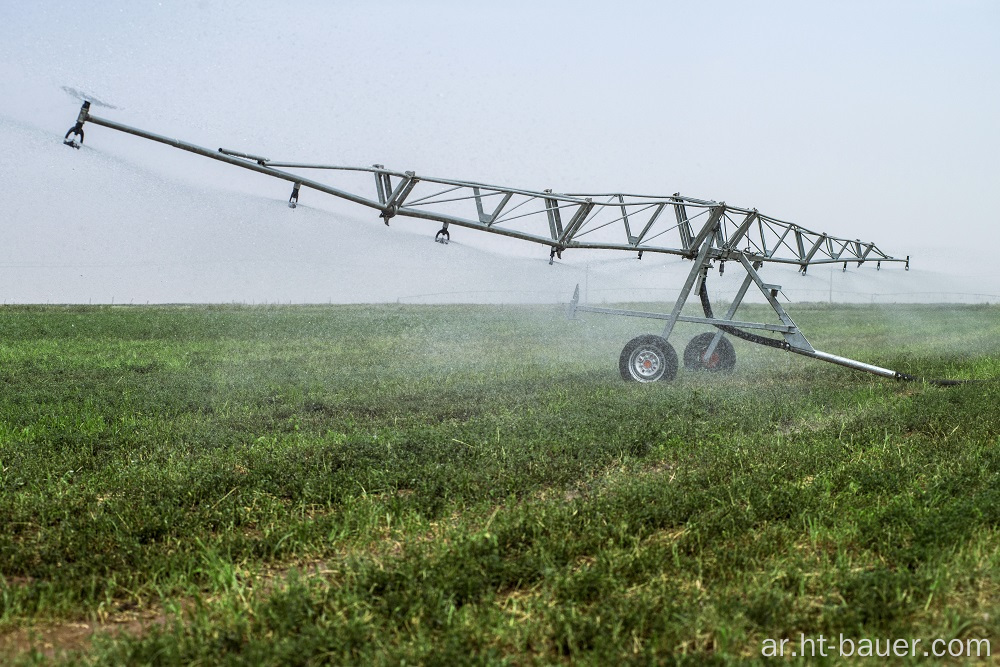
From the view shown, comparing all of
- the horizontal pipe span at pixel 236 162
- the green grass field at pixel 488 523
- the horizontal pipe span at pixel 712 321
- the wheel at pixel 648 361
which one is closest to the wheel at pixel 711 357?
the horizontal pipe span at pixel 712 321

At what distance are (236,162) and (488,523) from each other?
19.8 feet

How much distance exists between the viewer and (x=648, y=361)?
12.1 metres

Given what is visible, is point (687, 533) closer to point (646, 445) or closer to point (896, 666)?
point (896, 666)

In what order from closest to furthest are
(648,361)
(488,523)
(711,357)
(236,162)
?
(488,523) → (236,162) → (648,361) → (711,357)

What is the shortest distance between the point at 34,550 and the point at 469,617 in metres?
2.62

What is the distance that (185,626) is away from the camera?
3764 mm

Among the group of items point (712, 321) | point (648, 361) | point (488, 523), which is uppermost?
point (712, 321)

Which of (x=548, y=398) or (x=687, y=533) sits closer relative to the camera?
(x=687, y=533)

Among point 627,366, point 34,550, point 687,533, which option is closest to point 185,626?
point 34,550

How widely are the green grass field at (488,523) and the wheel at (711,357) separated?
112 inches

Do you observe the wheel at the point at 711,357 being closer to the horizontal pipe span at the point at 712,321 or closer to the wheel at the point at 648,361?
the horizontal pipe span at the point at 712,321

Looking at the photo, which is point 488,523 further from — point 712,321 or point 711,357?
point 711,357

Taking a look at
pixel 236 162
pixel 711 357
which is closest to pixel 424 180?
pixel 236 162

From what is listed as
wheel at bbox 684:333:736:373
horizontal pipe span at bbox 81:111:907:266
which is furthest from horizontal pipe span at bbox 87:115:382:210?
wheel at bbox 684:333:736:373
